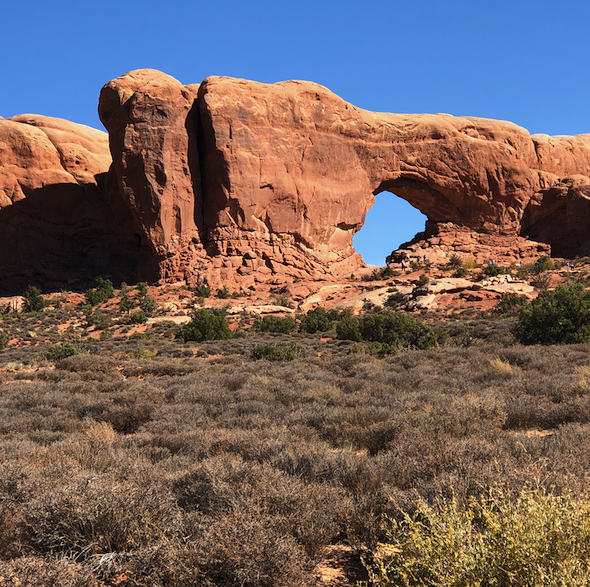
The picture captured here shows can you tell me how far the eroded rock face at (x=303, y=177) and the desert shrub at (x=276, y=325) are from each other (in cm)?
742

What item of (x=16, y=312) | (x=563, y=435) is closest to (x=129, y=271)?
(x=16, y=312)

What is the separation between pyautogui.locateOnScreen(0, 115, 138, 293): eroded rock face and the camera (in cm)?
3700

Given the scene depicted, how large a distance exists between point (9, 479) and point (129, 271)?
3348cm

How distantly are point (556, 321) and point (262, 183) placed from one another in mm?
20544

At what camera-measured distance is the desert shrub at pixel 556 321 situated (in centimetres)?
1563

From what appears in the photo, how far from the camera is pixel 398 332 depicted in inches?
754

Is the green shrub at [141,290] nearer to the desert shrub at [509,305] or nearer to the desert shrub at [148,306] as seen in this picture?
the desert shrub at [148,306]

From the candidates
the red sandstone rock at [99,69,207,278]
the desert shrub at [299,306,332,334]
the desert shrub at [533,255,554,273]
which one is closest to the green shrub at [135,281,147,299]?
the red sandstone rock at [99,69,207,278]

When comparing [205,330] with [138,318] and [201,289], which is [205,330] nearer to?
[138,318]

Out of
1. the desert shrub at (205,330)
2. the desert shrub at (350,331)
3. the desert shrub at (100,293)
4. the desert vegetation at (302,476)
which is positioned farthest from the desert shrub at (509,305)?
the desert shrub at (100,293)

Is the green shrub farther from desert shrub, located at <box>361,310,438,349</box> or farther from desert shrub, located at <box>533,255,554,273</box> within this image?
desert shrub, located at <box>533,255,554,273</box>

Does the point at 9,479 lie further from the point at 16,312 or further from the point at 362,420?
the point at 16,312

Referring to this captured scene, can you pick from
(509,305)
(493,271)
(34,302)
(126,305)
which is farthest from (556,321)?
Answer: (34,302)

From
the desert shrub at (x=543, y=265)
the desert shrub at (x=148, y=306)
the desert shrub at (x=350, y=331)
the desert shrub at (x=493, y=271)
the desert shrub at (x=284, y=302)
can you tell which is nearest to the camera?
the desert shrub at (x=350, y=331)
